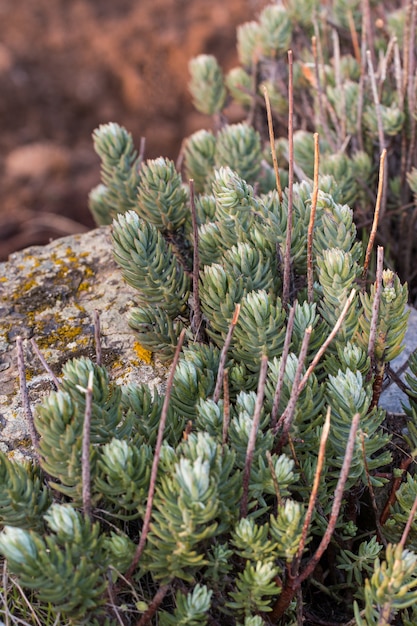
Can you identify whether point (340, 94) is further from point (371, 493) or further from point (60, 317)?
point (371, 493)

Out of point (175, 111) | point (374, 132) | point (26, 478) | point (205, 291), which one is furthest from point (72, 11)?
point (26, 478)

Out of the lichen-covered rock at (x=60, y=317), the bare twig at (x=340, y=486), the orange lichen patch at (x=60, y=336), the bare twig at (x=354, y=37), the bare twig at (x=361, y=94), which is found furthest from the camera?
the bare twig at (x=354, y=37)

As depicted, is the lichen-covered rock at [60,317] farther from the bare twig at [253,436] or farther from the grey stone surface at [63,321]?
the bare twig at [253,436]

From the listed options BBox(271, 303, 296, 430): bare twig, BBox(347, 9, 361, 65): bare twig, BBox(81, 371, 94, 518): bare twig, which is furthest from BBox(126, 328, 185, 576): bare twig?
BBox(347, 9, 361, 65): bare twig

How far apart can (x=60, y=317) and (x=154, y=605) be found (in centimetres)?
101

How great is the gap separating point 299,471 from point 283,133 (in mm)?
1963

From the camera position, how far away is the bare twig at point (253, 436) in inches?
49.3

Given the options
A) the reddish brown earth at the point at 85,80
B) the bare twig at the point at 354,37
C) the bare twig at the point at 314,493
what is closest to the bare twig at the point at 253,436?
the bare twig at the point at 314,493

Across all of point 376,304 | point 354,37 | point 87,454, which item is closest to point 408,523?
point 376,304

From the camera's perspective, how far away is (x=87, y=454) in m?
1.24

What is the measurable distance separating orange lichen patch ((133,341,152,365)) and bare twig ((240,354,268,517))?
24.3 inches

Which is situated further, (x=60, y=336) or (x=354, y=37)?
(x=354, y=37)

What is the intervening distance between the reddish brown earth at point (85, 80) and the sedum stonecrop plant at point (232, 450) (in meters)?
3.45

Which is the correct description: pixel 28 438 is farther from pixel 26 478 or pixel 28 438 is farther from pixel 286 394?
pixel 286 394
